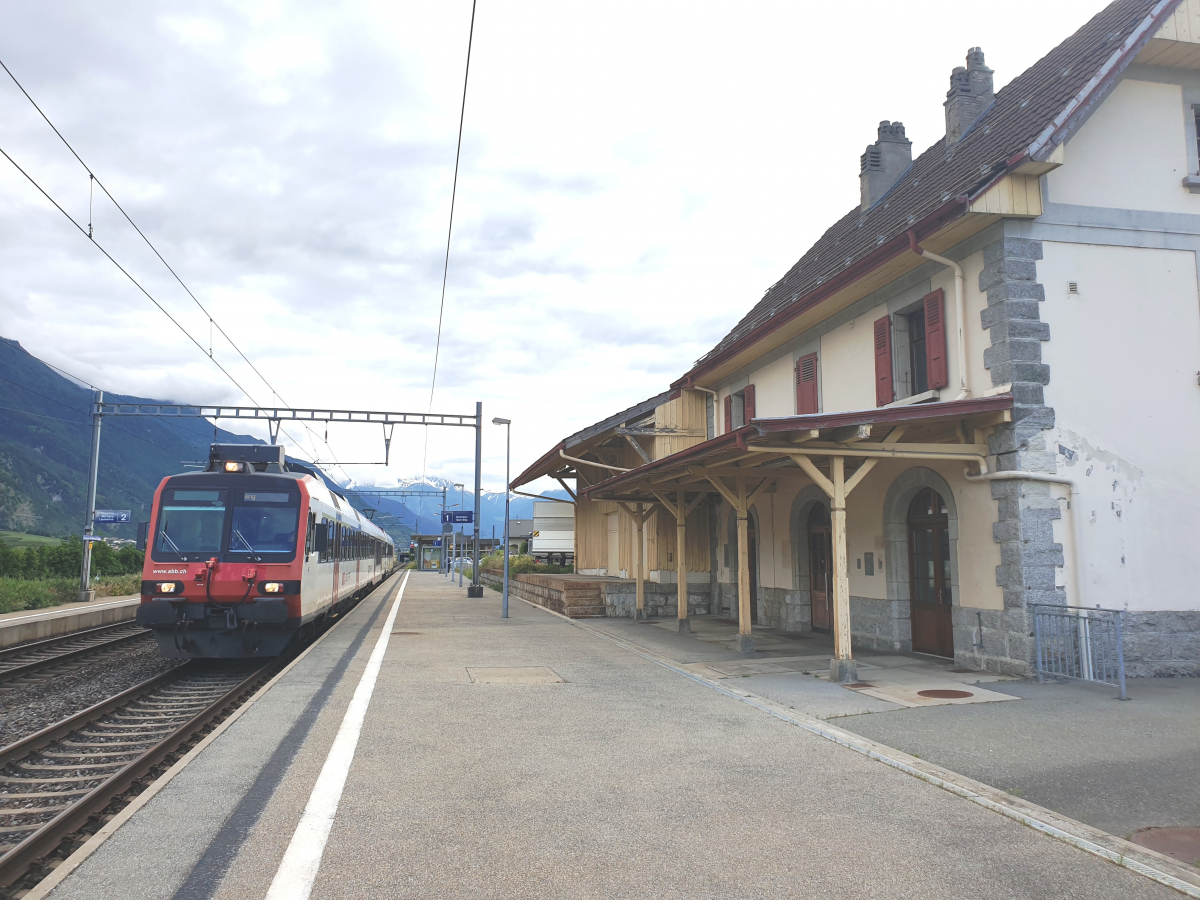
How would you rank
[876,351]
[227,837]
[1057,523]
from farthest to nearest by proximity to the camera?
[876,351]
[1057,523]
[227,837]

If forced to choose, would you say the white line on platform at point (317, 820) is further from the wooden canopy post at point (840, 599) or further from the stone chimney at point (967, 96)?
the stone chimney at point (967, 96)

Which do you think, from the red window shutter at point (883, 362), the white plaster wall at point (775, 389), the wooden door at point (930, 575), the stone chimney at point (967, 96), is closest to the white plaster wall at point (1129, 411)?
the wooden door at point (930, 575)

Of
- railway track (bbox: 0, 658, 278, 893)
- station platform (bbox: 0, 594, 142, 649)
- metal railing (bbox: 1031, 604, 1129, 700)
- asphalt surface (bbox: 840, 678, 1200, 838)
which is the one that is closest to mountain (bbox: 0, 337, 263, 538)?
station platform (bbox: 0, 594, 142, 649)

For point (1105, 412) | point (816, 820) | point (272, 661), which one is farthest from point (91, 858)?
point (1105, 412)

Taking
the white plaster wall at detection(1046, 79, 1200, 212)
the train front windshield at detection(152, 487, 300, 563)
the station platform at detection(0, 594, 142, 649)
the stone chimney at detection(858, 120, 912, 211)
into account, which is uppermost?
the stone chimney at detection(858, 120, 912, 211)

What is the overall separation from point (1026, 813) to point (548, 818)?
9.45ft

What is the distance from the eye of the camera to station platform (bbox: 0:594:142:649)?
14.6m

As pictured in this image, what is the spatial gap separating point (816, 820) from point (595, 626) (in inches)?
492

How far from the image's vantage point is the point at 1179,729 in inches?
275

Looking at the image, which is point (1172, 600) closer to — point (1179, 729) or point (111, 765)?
point (1179, 729)

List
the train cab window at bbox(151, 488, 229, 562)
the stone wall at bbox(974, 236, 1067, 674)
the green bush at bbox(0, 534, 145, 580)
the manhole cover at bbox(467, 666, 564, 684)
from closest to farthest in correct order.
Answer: the stone wall at bbox(974, 236, 1067, 674)
the manhole cover at bbox(467, 666, 564, 684)
the train cab window at bbox(151, 488, 229, 562)
the green bush at bbox(0, 534, 145, 580)

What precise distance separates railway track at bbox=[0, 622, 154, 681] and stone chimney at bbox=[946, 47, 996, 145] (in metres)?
17.5

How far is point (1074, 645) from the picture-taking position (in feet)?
30.5

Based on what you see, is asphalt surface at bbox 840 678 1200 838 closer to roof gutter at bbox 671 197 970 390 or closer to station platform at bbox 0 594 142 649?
roof gutter at bbox 671 197 970 390
